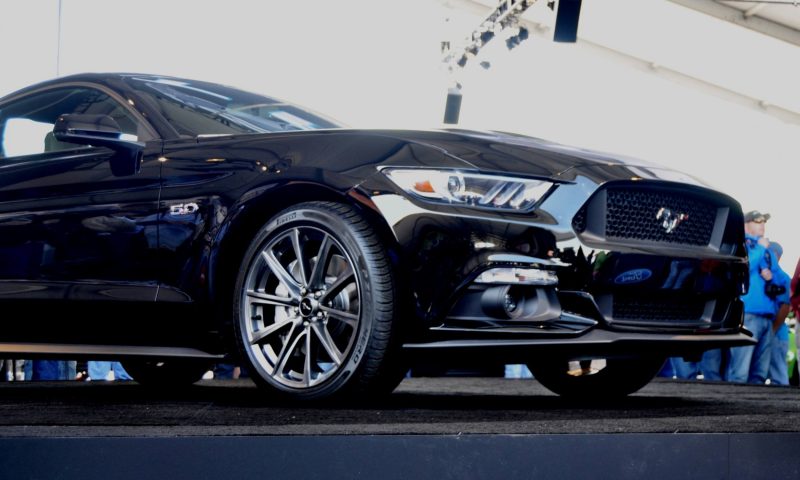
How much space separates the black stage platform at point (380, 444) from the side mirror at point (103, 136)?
3.58 ft

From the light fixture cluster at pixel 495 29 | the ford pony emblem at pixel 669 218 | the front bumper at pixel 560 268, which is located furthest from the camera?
the light fixture cluster at pixel 495 29

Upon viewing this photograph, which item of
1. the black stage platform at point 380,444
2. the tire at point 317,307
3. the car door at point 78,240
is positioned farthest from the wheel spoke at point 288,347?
the car door at point 78,240

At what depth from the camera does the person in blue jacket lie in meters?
9.16

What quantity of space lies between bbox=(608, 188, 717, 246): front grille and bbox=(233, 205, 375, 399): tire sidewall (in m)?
0.88

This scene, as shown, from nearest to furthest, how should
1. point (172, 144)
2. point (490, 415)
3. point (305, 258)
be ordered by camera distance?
point (490, 415) → point (305, 258) → point (172, 144)

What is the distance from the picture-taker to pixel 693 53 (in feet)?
66.4

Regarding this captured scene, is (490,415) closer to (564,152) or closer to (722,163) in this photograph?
(564,152)

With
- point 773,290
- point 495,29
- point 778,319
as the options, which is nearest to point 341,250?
point 773,290

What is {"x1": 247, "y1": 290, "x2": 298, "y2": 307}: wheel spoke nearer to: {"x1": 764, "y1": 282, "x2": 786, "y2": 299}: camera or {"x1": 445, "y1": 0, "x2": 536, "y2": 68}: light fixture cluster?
{"x1": 764, "y1": 282, "x2": 786, "y2": 299}: camera

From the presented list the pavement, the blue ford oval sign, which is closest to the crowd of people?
the pavement

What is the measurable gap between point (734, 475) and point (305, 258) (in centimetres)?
174

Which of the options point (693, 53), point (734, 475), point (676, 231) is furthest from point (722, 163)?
point (734, 475)

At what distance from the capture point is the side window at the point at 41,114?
15.6 feet

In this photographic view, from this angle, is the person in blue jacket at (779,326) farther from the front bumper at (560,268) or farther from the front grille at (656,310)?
the front bumper at (560,268)
